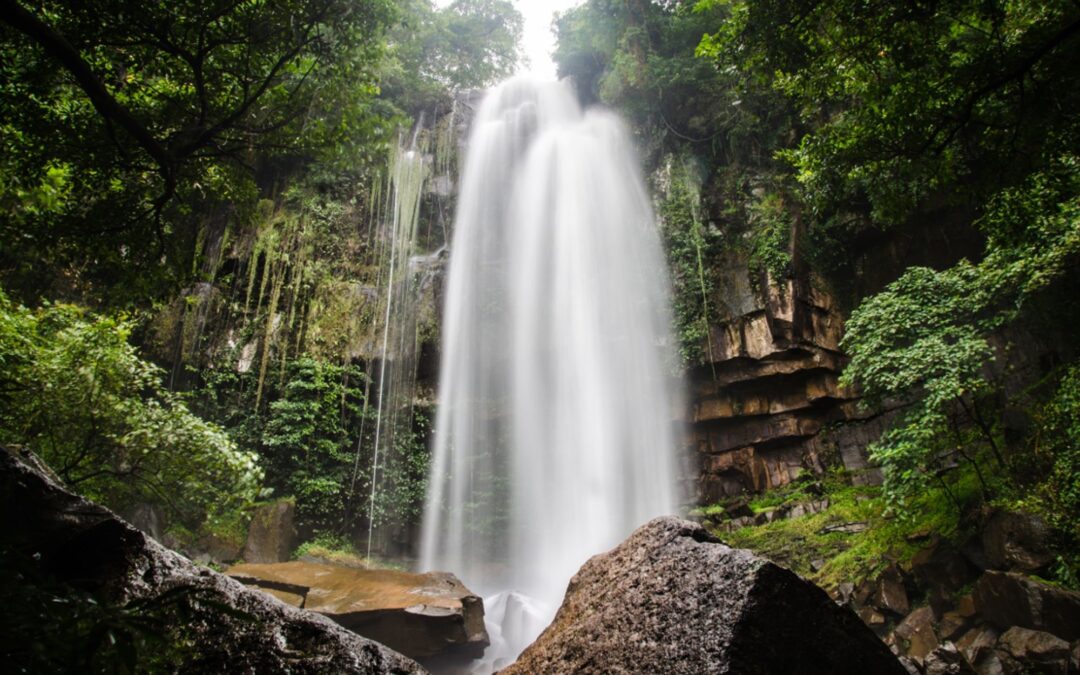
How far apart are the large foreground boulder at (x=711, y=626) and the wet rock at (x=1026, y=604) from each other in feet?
16.4

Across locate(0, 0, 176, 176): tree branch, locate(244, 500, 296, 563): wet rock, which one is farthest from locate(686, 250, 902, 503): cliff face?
locate(0, 0, 176, 176): tree branch

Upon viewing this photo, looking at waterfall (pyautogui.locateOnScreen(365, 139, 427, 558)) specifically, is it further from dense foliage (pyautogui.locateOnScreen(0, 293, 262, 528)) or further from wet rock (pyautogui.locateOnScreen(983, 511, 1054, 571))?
wet rock (pyautogui.locateOnScreen(983, 511, 1054, 571))

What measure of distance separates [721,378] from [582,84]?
1313cm

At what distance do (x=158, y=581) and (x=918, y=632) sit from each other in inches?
328

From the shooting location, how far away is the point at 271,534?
12930mm

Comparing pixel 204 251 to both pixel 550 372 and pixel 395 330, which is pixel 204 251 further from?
pixel 550 372

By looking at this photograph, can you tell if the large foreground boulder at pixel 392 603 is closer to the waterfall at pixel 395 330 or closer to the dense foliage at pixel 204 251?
the dense foliage at pixel 204 251

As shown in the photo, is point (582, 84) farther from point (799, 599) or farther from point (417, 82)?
point (799, 599)

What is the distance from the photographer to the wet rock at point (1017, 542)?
6.88 metres

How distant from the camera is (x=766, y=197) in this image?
652 inches

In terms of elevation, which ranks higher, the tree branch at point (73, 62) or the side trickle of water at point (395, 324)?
the side trickle of water at point (395, 324)

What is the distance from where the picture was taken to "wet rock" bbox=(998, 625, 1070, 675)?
550 centimetres

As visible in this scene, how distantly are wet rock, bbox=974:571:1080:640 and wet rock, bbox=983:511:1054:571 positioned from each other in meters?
0.48

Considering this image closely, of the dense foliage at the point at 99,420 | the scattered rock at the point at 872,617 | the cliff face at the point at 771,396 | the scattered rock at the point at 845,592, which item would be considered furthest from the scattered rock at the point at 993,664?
the dense foliage at the point at 99,420
